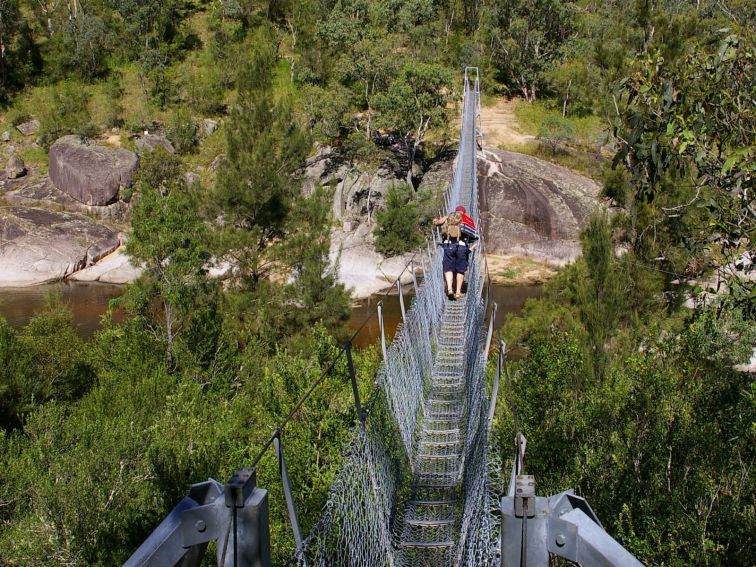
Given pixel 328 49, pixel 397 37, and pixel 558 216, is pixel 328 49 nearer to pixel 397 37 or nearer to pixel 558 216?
pixel 397 37

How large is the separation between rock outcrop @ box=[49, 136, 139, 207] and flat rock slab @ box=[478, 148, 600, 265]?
10.5 meters

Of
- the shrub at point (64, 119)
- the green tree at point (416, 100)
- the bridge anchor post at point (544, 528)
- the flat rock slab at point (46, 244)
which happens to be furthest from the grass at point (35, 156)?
the bridge anchor post at point (544, 528)

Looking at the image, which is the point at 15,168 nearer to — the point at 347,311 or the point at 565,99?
the point at 347,311

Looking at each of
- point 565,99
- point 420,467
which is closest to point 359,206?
point 565,99

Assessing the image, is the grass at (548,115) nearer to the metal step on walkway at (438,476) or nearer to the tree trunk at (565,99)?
the tree trunk at (565,99)

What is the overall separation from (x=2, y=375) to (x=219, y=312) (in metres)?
2.99

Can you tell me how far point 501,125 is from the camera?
21422 mm

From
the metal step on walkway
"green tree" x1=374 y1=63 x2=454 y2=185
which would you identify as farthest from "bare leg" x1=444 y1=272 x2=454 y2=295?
"green tree" x1=374 y1=63 x2=454 y2=185

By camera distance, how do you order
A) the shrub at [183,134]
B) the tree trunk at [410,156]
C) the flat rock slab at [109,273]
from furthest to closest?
the shrub at [183,134], the tree trunk at [410,156], the flat rock slab at [109,273]

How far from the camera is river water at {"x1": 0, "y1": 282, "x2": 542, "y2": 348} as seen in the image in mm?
13758

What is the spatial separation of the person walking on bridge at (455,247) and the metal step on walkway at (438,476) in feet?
2.76

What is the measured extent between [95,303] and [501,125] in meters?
13.4

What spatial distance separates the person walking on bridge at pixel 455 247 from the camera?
5.23 metres

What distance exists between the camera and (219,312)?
1012 centimetres
